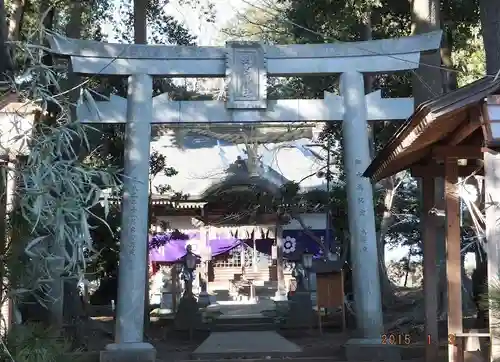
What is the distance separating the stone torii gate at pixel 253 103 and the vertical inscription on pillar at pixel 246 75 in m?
0.02

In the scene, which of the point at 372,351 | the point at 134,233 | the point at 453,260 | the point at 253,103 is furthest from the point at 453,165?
the point at 134,233

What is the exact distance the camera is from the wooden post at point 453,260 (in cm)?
678

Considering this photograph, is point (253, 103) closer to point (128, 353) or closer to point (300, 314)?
point (128, 353)

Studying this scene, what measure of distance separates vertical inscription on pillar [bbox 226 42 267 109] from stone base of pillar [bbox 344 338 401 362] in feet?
12.3

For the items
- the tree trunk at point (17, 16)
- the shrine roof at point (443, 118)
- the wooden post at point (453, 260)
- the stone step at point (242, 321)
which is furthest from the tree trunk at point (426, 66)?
the tree trunk at point (17, 16)

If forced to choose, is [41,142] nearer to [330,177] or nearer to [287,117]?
[287,117]

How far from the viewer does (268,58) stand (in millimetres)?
11188

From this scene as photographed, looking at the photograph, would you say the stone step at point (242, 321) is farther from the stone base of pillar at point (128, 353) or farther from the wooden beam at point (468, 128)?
the wooden beam at point (468, 128)

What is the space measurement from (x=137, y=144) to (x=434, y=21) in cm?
532

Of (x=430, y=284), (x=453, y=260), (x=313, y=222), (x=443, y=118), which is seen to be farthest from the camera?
(x=313, y=222)

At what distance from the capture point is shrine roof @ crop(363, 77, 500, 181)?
17.6ft

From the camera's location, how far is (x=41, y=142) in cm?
485

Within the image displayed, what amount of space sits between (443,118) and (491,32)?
17.3ft
